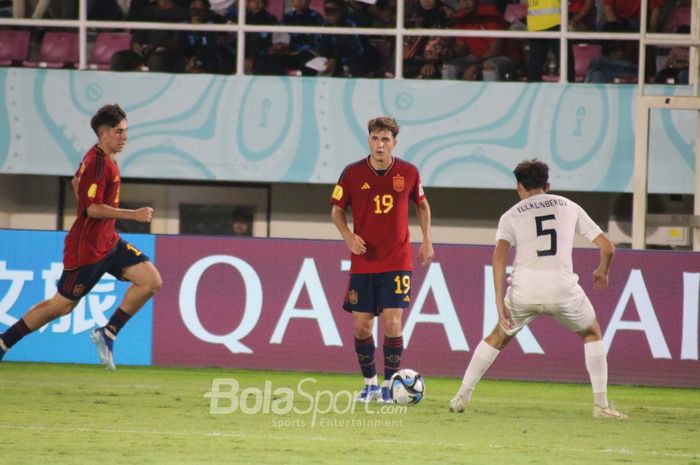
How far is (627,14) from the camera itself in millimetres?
15109

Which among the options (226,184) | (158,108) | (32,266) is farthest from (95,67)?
(32,266)

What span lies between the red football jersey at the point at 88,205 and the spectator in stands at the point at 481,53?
6.53 m

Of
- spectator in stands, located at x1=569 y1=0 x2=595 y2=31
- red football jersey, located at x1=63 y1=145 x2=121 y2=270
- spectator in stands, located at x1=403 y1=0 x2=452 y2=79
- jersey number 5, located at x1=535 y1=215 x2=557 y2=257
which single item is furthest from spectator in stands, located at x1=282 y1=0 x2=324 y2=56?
jersey number 5, located at x1=535 y1=215 x2=557 y2=257

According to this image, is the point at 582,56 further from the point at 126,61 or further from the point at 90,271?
the point at 90,271

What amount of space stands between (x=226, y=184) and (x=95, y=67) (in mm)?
2884

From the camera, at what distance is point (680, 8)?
15211mm

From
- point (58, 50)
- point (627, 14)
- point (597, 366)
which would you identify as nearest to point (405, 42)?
point (627, 14)

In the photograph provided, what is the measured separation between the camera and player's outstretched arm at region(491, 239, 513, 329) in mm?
8477

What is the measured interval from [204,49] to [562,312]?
8.22m

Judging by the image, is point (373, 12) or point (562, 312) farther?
point (373, 12)

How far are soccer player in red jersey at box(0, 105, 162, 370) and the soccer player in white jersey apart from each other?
281 centimetres

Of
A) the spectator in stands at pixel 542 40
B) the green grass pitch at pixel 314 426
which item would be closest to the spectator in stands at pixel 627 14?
the spectator in stands at pixel 542 40

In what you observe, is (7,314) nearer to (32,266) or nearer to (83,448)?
(32,266)

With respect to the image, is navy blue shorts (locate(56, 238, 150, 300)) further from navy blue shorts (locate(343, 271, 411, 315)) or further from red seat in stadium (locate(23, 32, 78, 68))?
red seat in stadium (locate(23, 32, 78, 68))
